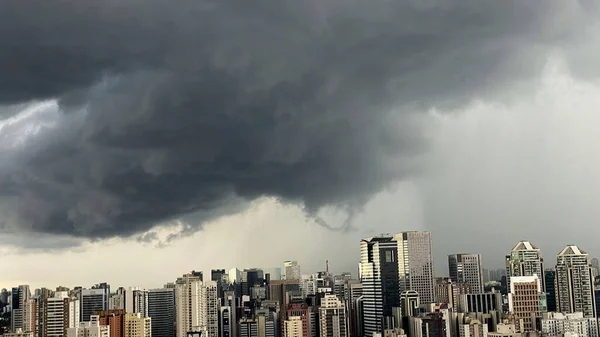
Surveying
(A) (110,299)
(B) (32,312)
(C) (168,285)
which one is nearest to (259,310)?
(C) (168,285)

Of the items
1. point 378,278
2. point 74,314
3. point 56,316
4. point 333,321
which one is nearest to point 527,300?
point 378,278

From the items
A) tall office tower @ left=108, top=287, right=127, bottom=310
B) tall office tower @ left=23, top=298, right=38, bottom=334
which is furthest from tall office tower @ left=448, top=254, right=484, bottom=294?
tall office tower @ left=23, top=298, right=38, bottom=334

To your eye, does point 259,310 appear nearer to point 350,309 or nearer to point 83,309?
A: point 350,309

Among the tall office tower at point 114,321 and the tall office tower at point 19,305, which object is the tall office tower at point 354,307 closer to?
the tall office tower at point 114,321

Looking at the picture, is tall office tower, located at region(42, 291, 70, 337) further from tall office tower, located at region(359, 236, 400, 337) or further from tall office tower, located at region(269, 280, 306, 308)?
tall office tower, located at region(269, 280, 306, 308)

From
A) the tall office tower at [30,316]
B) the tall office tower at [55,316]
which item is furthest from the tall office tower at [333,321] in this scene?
the tall office tower at [30,316]

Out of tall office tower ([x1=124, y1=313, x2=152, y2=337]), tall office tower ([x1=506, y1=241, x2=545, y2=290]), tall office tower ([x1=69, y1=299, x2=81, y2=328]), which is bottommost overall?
tall office tower ([x1=124, y1=313, x2=152, y2=337])
